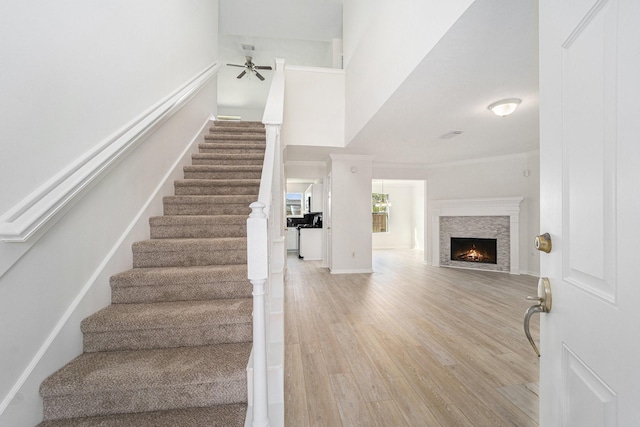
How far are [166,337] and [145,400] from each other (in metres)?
0.31

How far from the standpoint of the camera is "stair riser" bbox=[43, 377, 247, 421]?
3.71 ft

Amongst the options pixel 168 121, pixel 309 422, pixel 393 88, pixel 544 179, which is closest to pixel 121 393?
pixel 309 422

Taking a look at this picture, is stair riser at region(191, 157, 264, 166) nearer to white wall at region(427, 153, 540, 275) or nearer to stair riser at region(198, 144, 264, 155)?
stair riser at region(198, 144, 264, 155)

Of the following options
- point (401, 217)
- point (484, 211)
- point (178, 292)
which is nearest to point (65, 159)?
point (178, 292)

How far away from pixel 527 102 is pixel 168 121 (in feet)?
12.4

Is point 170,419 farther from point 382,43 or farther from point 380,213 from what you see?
point 380,213

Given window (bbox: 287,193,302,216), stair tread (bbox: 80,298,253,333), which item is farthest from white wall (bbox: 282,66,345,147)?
window (bbox: 287,193,302,216)

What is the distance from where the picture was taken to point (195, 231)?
2184mm

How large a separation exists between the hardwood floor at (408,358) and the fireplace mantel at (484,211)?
1432 millimetres

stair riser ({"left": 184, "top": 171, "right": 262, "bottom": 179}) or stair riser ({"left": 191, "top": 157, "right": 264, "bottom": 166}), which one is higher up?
stair riser ({"left": 191, "top": 157, "right": 264, "bottom": 166})

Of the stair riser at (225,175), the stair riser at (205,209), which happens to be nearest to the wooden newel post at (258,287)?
the stair riser at (205,209)

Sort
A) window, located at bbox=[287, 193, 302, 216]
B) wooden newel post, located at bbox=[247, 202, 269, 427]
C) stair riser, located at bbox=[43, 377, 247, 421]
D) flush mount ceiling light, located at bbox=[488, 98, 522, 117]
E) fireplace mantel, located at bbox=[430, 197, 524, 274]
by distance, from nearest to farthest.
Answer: wooden newel post, located at bbox=[247, 202, 269, 427]
stair riser, located at bbox=[43, 377, 247, 421]
flush mount ceiling light, located at bbox=[488, 98, 522, 117]
fireplace mantel, located at bbox=[430, 197, 524, 274]
window, located at bbox=[287, 193, 302, 216]

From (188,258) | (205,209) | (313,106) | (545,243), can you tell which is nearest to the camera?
(545,243)

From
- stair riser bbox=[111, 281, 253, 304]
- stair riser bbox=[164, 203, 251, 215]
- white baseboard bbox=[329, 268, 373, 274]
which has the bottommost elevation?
white baseboard bbox=[329, 268, 373, 274]
